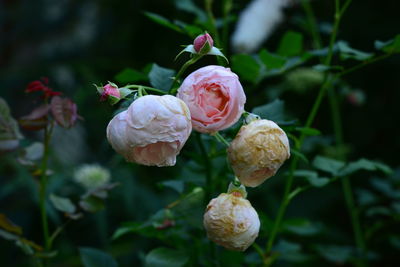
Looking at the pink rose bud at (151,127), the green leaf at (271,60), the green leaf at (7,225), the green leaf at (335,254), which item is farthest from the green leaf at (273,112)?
the green leaf at (335,254)

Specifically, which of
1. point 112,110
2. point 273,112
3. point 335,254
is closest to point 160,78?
point 273,112

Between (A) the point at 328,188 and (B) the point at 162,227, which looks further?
(A) the point at 328,188

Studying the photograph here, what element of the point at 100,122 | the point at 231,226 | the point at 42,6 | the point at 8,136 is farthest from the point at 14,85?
the point at 231,226

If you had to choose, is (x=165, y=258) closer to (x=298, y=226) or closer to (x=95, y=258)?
(x=95, y=258)

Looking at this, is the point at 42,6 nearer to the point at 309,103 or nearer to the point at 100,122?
the point at 100,122

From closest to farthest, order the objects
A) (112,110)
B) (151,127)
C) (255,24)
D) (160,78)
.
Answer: (151,127) → (160,78) → (255,24) → (112,110)

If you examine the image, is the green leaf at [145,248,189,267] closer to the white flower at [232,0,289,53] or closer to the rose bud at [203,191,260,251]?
the rose bud at [203,191,260,251]

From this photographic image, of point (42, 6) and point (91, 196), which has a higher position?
point (91, 196)
